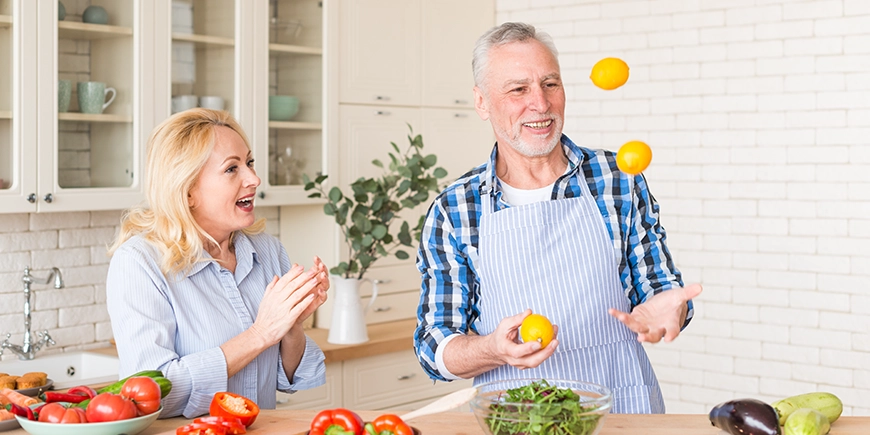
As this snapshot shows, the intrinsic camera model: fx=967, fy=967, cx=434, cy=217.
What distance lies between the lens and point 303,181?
Answer: 406cm

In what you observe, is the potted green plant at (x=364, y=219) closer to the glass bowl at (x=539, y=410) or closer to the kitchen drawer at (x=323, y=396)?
the kitchen drawer at (x=323, y=396)

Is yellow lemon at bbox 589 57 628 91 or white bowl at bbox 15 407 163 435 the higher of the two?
yellow lemon at bbox 589 57 628 91

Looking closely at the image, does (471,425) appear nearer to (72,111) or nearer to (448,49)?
(72,111)

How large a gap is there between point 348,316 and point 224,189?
5.41ft

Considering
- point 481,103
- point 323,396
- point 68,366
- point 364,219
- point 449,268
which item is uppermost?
point 481,103

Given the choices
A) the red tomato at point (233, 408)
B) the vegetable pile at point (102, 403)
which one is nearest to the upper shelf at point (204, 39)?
the vegetable pile at point (102, 403)

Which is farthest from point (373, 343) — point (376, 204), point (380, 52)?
point (380, 52)

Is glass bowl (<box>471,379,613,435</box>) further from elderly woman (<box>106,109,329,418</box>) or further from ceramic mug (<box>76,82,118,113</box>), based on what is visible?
ceramic mug (<box>76,82,118,113</box>)

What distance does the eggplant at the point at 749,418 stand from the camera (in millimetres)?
1944

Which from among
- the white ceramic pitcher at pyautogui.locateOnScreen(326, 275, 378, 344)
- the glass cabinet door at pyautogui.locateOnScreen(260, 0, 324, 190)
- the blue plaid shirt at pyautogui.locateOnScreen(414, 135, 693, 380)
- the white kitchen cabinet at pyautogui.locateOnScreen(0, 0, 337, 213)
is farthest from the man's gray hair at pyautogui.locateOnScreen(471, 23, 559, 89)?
the white ceramic pitcher at pyautogui.locateOnScreen(326, 275, 378, 344)

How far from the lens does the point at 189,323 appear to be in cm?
239

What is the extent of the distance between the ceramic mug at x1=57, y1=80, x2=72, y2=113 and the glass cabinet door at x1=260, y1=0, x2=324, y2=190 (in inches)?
34.5

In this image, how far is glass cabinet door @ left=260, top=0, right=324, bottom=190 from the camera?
403 cm

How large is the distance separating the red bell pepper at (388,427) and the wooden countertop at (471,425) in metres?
0.23
